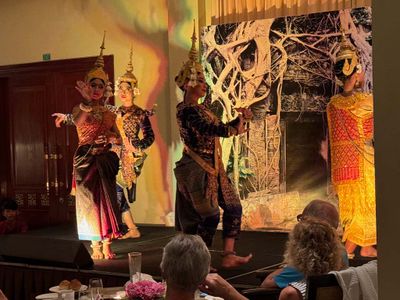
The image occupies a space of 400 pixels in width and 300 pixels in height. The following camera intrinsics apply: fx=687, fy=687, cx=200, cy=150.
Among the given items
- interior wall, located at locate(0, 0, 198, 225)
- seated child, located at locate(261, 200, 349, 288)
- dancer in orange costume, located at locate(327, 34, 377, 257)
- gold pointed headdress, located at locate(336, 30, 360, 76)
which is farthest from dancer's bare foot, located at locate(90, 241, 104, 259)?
seated child, located at locate(261, 200, 349, 288)

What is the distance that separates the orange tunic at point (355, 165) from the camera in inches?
211

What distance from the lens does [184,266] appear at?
2422mm

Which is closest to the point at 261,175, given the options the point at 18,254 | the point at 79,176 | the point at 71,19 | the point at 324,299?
the point at 79,176

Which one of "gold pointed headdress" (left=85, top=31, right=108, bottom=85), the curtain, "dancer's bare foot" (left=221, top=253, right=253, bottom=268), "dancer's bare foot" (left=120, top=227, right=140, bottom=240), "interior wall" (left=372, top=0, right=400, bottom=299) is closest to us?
"interior wall" (left=372, top=0, right=400, bottom=299)

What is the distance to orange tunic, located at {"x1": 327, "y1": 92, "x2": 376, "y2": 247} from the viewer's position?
211 inches

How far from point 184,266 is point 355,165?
130 inches

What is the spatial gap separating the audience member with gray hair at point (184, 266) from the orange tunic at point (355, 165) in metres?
3.14

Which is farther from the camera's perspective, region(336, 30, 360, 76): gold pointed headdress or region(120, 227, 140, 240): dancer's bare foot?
region(120, 227, 140, 240): dancer's bare foot

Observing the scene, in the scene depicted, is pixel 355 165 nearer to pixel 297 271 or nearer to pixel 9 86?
pixel 297 271

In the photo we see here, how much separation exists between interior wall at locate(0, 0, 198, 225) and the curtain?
1.10 ft

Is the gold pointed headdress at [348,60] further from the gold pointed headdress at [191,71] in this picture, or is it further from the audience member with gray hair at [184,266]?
the audience member with gray hair at [184,266]

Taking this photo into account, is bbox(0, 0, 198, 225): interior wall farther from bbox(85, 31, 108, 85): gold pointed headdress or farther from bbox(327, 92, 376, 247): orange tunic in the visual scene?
bbox(327, 92, 376, 247): orange tunic

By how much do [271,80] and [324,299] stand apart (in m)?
4.56

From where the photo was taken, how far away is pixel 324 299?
261 centimetres
